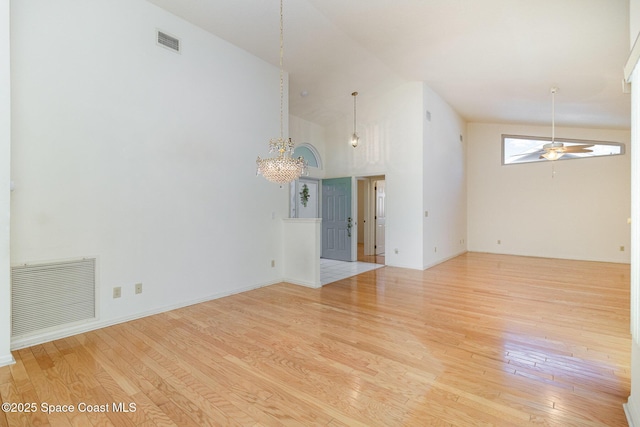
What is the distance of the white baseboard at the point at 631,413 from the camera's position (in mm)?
1676

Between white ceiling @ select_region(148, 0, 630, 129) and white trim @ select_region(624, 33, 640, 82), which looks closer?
white trim @ select_region(624, 33, 640, 82)

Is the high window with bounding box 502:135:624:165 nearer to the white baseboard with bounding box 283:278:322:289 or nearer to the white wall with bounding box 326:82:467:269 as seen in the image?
the white wall with bounding box 326:82:467:269

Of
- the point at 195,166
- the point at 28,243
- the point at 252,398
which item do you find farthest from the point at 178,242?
the point at 252,398

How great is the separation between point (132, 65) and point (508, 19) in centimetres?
431

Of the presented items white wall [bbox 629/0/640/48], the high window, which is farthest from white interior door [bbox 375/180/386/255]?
white wall [bbox 629/0/640/48]

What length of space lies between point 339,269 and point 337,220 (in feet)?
4.93

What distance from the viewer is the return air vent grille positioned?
108 inches

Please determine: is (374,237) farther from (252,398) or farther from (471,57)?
(252,398)

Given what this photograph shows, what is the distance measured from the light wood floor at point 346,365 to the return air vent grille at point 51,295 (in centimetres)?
23

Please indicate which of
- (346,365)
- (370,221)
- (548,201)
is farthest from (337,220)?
(548,201)

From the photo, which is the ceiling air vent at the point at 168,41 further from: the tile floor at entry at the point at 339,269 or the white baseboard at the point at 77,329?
the tile floor at entry at the point at 339,269

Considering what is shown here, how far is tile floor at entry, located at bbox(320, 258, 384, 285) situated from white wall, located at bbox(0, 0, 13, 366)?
3.76m

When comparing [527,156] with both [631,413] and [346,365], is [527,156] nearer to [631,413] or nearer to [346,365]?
[631,413]

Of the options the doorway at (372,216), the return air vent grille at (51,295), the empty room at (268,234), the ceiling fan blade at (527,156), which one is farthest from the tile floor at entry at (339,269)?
the ceiling fan blade at (527,156)
